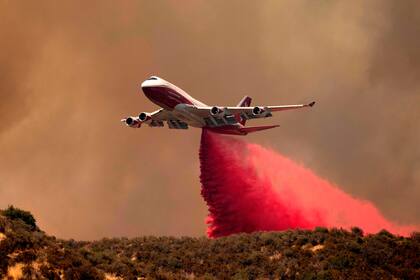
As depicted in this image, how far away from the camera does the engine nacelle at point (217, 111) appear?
66.6m

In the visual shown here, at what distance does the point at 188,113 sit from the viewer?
6744 cm

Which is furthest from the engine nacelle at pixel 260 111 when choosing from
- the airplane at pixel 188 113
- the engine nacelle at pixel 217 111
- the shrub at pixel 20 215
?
the shrub at pixel 20 215

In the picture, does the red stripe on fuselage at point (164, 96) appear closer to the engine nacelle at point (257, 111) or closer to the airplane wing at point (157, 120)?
the airplane wing at point (157, 120)

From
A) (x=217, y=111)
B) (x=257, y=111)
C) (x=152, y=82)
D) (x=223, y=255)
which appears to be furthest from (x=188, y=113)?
(x=223, y=255)

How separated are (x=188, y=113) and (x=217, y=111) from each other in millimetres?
3252

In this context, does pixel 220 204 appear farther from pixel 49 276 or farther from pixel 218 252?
pixel 49 276

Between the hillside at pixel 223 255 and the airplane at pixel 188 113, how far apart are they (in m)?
14.0

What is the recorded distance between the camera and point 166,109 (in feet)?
222

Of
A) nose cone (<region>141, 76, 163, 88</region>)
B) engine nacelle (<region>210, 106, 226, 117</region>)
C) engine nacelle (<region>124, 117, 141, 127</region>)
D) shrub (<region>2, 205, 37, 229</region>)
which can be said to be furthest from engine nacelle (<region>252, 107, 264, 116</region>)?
shrub (<region>2, 205, 37, 229</region>)

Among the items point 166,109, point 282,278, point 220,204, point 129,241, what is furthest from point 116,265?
point 220,204

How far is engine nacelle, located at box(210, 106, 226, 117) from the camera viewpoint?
218 feet

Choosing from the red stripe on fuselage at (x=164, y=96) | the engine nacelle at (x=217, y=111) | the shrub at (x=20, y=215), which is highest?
the engine nacelle at (x=217, y=111)

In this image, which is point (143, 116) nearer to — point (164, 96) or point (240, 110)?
point (164, 96)

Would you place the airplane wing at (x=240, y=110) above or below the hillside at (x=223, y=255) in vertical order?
above
